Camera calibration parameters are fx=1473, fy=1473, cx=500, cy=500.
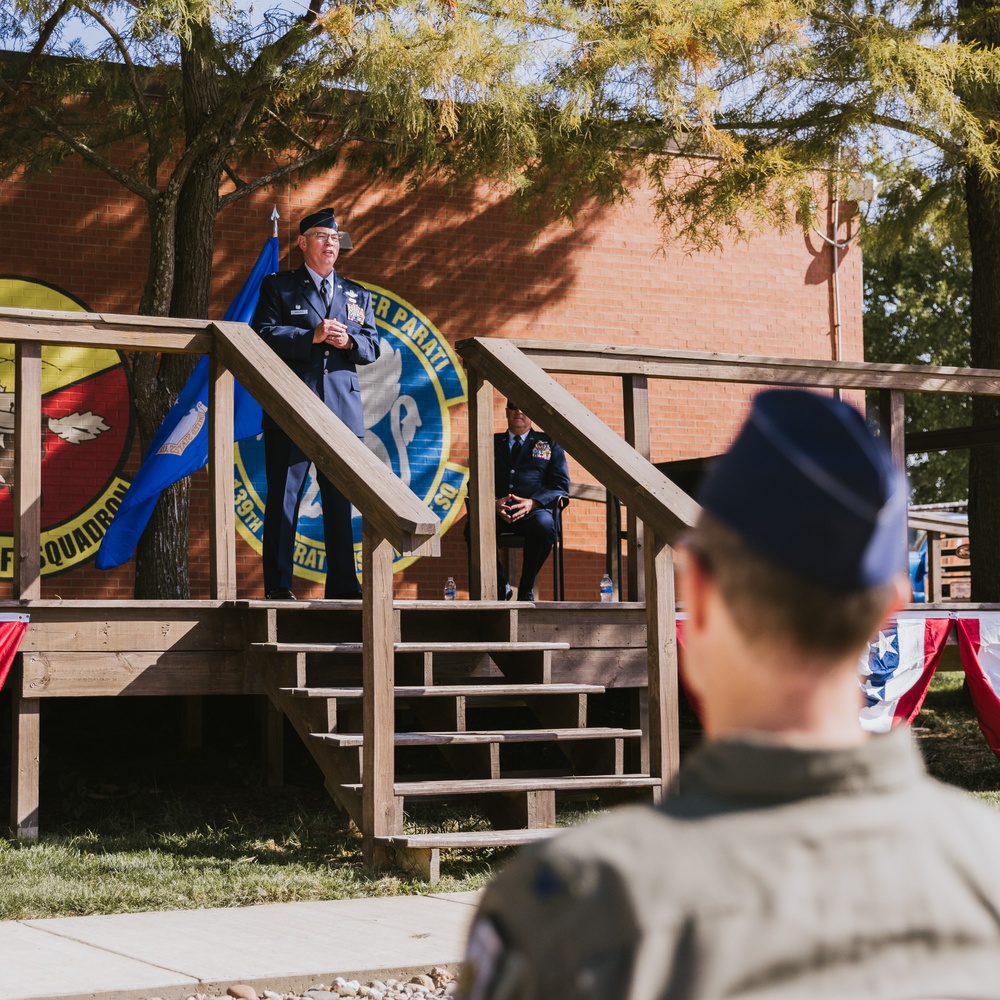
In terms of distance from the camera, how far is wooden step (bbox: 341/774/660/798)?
5.48 meters

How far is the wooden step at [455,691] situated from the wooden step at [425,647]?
0.16 m

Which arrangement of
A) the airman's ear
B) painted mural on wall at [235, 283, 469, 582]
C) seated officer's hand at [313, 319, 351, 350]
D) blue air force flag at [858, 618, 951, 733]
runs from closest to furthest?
the airman's ear, seated officer's hand at [313, 319, 351, 350], blue air force flag at [858, 618, 951, 733], painted mural on wall at [235, 283, 469, 582]

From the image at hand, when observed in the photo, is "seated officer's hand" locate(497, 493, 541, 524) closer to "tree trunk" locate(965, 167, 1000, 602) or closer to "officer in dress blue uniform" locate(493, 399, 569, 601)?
"officer in dress blue uniform" locate(493, 399, 569, 601)

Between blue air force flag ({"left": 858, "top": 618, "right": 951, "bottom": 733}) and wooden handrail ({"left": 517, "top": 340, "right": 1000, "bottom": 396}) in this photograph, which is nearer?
wooden handrail ({"left": 517, "top": 340, "right": 1000, "bottom": 396})

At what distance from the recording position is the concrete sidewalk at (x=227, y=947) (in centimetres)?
384

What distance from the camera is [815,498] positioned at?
1.04 metres

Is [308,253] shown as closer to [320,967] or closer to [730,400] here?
[320,967]

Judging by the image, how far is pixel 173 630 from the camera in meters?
6.38

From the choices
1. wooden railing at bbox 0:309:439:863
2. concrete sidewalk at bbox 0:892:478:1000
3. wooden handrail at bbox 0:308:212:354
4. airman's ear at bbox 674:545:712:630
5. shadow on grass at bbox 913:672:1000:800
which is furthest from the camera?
shadow on grass at bbox 913:672:1000:800

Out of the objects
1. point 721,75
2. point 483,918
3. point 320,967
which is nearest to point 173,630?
point 320,967

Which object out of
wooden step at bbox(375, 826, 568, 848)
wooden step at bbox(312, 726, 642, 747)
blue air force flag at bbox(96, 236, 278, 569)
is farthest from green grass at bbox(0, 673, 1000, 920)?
blue air force flag at bbox(96, 236, 278, 569)

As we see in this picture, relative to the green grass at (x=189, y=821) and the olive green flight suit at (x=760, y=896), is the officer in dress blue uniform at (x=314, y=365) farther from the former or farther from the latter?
the olive green flight suit at (x=760, y=896)

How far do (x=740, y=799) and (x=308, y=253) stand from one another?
6106mm

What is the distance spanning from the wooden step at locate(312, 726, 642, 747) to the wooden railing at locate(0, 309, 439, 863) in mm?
190
